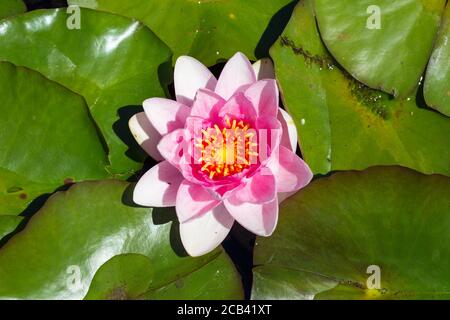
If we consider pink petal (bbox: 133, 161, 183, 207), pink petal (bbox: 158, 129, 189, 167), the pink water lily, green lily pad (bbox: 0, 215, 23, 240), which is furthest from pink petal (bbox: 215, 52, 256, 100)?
green lily pad (bbox: 0, 215, 23, 240)

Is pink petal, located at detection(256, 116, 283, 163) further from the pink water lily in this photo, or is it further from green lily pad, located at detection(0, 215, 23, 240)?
green lily pad, located at detection(0, 215, 23, 240)

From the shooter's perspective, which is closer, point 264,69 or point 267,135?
point 267,135

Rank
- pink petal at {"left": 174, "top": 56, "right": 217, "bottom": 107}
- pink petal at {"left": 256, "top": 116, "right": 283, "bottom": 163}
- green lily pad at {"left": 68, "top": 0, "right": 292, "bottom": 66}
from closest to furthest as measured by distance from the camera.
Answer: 1. pink petal at {"left": 256, "top": 116, "right": 283, "bottom": 163}
2. pink petal at {"left": 174, "top": 56, "right": 217, "bottom": 107}
3. green lily pad at {"left": 68, "top": 0, "right": 292, "bottom": 66}

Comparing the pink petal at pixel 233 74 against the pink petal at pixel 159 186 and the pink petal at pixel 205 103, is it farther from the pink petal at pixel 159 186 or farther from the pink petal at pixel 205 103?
the pink petal at pixel 159 186

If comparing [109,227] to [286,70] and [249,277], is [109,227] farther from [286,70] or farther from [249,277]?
[286,70]

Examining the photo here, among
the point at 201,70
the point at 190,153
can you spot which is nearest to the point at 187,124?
the point at 190,153

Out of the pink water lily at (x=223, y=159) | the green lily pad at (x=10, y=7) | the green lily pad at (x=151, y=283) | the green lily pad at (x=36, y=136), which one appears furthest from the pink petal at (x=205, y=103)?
the green lily pad at (x=10, y=7)

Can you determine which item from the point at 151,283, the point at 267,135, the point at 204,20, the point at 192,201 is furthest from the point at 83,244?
the point at 204,20

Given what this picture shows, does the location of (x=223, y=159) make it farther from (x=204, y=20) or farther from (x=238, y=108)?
(x=204, y=20)
